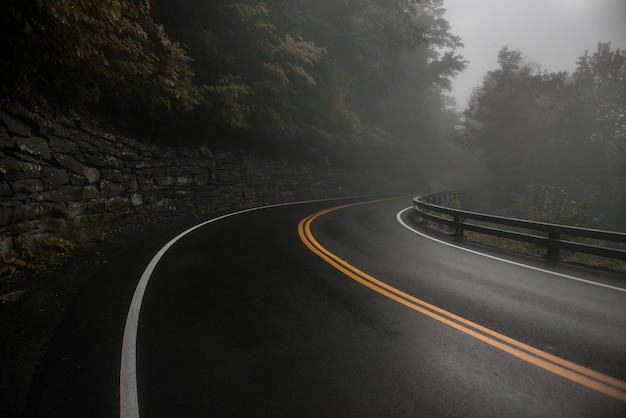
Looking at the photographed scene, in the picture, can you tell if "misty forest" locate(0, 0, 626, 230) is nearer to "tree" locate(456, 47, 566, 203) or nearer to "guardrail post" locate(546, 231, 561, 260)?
"tree" locate(456, 47, 566, 203)

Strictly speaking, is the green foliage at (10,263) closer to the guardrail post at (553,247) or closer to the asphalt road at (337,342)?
the asphalt road at (337,342)

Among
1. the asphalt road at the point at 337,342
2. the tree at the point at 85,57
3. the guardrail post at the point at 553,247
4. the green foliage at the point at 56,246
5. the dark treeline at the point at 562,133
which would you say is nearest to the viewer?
the asphalt road at the point at 337,342

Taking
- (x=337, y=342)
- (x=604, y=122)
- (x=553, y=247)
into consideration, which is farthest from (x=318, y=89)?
(x=604, y=122)

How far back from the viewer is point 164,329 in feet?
13.5

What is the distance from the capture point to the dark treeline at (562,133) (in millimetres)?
31734

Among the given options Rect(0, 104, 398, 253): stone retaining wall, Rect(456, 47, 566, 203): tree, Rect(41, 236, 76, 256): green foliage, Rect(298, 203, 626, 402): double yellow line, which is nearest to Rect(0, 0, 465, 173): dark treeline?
Rect(0, 104, 398, 253): stone retaining wall

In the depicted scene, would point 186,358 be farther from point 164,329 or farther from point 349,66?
point 349,66

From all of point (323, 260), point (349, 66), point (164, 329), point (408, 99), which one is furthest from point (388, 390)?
point (408, 99)

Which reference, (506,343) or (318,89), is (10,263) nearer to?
(506,343)

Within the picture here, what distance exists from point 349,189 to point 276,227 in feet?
66.0

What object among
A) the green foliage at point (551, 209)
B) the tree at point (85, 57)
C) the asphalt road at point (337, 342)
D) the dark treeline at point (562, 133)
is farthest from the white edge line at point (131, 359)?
the dark treeline at point (562, 133)

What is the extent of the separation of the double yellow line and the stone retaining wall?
255 inches

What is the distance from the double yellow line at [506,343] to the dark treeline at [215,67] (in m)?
6.48

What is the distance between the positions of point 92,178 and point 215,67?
7447 mm
